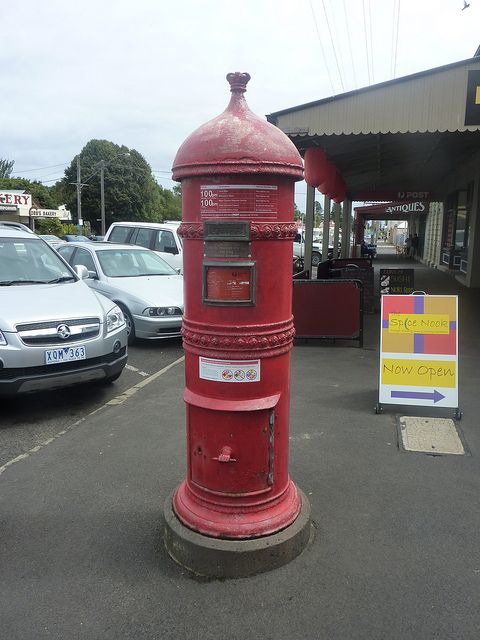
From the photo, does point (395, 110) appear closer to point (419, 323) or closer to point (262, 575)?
point (419, 323)

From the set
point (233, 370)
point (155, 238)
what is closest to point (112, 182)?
point (155, 238)

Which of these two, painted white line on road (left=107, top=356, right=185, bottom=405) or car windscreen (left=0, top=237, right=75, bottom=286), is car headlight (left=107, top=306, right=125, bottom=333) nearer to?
painted white line on road (left=107, top=356, right=185, bottom=405)

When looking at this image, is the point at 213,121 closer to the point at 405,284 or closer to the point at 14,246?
the point at 14,246

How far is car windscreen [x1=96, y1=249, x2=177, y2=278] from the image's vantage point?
9.05 metres

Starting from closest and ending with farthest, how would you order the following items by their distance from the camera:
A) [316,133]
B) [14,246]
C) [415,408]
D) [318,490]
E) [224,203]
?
[224,203], [318,490], [415,408], [14,246], [316,133]

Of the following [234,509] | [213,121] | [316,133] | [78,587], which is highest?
[316,133]

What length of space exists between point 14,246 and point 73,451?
317 centimetres

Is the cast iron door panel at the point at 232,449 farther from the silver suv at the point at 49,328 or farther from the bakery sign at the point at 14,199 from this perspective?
the bakery sign at the point at 14,199

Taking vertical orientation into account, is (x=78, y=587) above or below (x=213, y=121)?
below

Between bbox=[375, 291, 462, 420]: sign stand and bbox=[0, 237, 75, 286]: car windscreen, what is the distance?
3.82 m

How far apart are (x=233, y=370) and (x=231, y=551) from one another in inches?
36.3

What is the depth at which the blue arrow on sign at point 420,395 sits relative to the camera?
480cm

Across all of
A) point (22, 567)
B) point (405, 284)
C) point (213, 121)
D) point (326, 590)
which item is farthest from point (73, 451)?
point (405, 284)

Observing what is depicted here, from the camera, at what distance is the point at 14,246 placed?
20.8 ft
